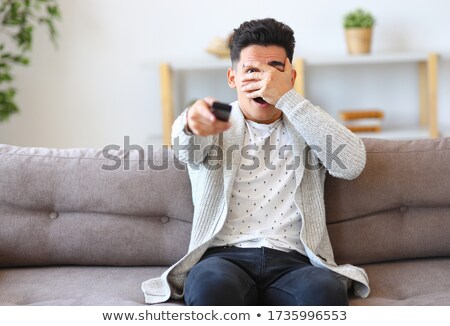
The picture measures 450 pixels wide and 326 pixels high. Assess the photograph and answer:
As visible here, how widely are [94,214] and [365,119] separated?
1966 millimetres

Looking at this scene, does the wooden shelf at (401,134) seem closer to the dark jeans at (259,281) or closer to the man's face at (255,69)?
the man's face at (255,69)

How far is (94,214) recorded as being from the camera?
2.00 metres

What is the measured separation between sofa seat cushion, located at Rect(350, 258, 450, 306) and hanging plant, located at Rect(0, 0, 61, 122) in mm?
2182

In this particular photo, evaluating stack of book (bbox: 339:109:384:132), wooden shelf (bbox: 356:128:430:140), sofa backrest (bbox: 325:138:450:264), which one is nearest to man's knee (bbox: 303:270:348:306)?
sofa backrest (bbox: 325:138:450:264)

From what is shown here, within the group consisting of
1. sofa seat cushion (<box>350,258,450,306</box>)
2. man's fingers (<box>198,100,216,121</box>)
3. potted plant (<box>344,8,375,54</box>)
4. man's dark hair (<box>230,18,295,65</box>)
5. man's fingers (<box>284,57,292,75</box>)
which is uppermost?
potted plant (<box>344,8,375,54</box>)

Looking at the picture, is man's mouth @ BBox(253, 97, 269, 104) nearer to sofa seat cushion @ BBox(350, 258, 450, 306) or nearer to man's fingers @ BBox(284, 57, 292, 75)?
man's fingers @ BBox(284, 57, 292, 75)

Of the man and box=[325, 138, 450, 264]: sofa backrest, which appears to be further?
box=[325, 138, 450, 264]: sofa backrest

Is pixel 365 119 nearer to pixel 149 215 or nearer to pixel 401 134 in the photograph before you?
pixel 401 134

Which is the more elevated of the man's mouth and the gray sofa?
the man's mouth

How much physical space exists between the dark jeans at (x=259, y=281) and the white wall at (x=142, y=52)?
2.13m

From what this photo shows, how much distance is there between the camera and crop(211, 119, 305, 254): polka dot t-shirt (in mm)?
1769

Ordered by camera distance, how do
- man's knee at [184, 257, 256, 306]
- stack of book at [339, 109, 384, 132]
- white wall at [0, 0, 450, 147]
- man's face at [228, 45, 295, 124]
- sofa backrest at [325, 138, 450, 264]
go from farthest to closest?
white wall at [0, 0, 450, 147], stack of book at [339, 109, 384, 132], sofa backrest at [325, 138, 450, 264], man's face at [228, 45, 295, 124], man's knee at [184, 257, 256, 306]

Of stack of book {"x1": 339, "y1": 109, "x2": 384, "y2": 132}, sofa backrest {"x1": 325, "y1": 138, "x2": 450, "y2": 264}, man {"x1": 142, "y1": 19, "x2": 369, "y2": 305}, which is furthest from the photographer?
stack of book {"x1": 339, "y1": 109, "x2": 384, "y2": 132}

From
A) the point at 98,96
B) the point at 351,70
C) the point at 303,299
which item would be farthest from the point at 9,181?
the point at 351,70
